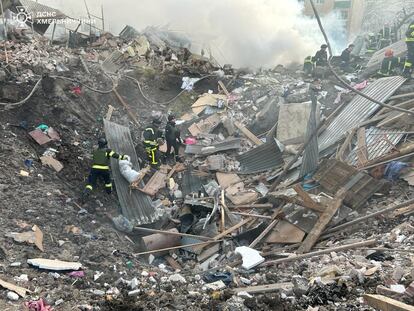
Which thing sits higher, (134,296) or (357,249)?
(357,249)

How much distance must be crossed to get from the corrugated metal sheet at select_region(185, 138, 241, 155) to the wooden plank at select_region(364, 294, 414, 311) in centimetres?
634

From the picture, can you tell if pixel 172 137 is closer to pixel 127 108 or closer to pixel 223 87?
pixel 127 108

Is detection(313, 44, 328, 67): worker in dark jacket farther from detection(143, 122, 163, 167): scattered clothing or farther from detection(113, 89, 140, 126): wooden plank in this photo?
detection(143, 122, 163, 167): scattered clothing

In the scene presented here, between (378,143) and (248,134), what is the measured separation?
3.42 m

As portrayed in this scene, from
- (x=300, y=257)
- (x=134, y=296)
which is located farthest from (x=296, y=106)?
(x=134, y=296)

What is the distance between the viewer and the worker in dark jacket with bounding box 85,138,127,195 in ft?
27.4

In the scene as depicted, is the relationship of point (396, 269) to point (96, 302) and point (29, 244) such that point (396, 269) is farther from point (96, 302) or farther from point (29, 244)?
point (29, 244)

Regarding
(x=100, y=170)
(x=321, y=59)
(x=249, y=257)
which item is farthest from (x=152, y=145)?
(x=321, y=59)

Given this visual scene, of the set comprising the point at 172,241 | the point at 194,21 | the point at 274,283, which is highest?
the point at 194,21

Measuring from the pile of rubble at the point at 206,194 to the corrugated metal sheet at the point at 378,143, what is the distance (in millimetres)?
42

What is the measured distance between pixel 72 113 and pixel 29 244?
197 inches

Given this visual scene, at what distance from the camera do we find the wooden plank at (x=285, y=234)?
23.7 ft

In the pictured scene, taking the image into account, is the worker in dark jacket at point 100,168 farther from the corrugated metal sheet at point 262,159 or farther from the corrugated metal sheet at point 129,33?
the corrugated metal sheet at point 129,33

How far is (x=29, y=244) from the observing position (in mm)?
6113
